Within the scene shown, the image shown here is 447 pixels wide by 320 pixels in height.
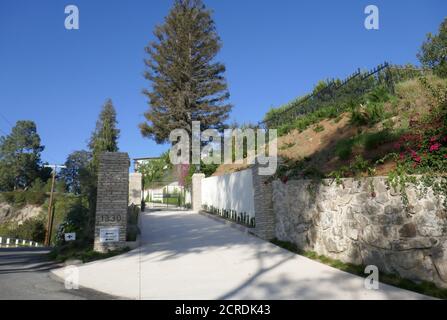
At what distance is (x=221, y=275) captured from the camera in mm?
6391

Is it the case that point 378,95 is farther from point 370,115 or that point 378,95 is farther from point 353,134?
point 353,134

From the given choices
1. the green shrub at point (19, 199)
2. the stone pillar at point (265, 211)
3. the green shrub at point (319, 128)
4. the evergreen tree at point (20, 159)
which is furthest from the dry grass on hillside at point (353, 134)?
the evergreen tree at point (20, 159)

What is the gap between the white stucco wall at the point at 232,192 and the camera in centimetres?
1256

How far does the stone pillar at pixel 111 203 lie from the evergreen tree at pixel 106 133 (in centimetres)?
→ 3383

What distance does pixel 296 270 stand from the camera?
662cm

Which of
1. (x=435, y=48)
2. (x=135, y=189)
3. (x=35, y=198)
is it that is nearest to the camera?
(x=435, y=48)

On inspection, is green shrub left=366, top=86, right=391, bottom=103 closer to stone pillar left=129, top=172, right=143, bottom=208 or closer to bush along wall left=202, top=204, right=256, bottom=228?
bush along wall left=202, top=204, right=256, bottom=228

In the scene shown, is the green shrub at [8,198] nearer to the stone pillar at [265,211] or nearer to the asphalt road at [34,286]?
the asphalt road at [34,286]

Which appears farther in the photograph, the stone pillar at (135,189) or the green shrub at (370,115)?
the stone pillar at (135,189)

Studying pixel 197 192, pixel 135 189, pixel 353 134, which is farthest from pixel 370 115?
pixel 135 189

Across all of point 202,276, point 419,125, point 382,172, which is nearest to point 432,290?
point 382,172

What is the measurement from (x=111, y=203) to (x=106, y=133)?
130 feet

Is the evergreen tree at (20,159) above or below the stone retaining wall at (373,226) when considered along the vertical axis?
above

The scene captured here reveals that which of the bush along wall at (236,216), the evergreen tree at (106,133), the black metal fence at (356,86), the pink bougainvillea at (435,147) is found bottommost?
the bush along wall at (236,216)
